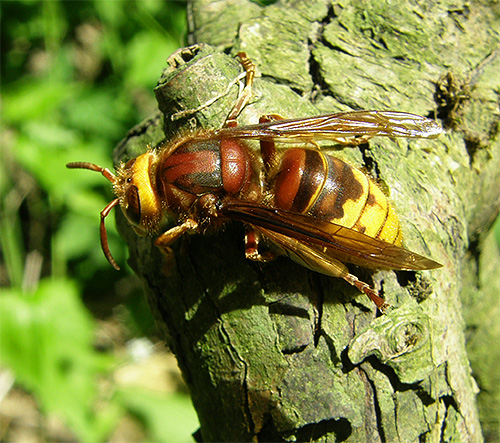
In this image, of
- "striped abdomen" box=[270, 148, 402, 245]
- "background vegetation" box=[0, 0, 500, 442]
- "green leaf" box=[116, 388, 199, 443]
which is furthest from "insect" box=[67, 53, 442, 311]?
"green leaf" box=[116, 388, 199, 443]

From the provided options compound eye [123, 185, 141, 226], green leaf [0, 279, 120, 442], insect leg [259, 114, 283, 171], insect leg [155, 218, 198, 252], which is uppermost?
insect leg [259, 114, 283, 171]

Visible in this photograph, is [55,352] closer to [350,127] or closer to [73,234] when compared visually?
[73,234]

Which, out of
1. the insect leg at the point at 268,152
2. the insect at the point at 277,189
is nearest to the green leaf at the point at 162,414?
the insect at the point at 277,189

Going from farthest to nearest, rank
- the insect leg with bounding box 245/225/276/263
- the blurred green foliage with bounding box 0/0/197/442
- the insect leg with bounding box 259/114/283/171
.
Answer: the blurred green foliage with bounding box 0/0/197/442, the insect leg with bounding box 259/114/283/171, the insect leg with bounding box 245/225/276/263

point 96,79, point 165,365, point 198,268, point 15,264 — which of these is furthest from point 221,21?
point 165,365

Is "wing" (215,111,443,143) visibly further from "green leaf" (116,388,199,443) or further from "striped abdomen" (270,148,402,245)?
"green leaf" (116,388,199,443)

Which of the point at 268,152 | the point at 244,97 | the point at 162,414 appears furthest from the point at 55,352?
the point at 244,97
